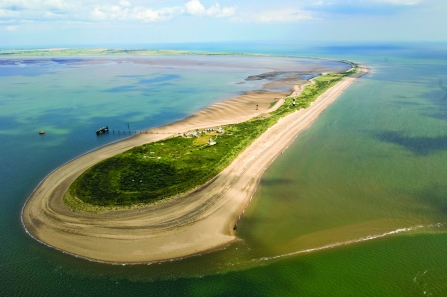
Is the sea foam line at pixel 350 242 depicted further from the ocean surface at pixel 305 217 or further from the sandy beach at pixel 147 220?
the sandy beach at pixel 147 220

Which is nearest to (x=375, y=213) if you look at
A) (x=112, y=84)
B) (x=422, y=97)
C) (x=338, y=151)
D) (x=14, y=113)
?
(x=338, y=151)

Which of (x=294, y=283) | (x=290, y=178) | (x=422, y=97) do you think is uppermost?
(x=422, y=97)

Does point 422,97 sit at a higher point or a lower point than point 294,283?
higher

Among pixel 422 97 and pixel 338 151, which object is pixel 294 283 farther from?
pixel 422 97

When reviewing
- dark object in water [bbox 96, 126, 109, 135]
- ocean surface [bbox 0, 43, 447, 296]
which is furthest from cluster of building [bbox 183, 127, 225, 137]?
dark object in water [bbox 96, 126, 109, 135]

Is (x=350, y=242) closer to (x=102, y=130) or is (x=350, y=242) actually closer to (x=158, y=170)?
(x=158, y=170)

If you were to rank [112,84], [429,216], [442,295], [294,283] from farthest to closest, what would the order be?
[112,84] < [429,216] < [294,283] < [442,295]
